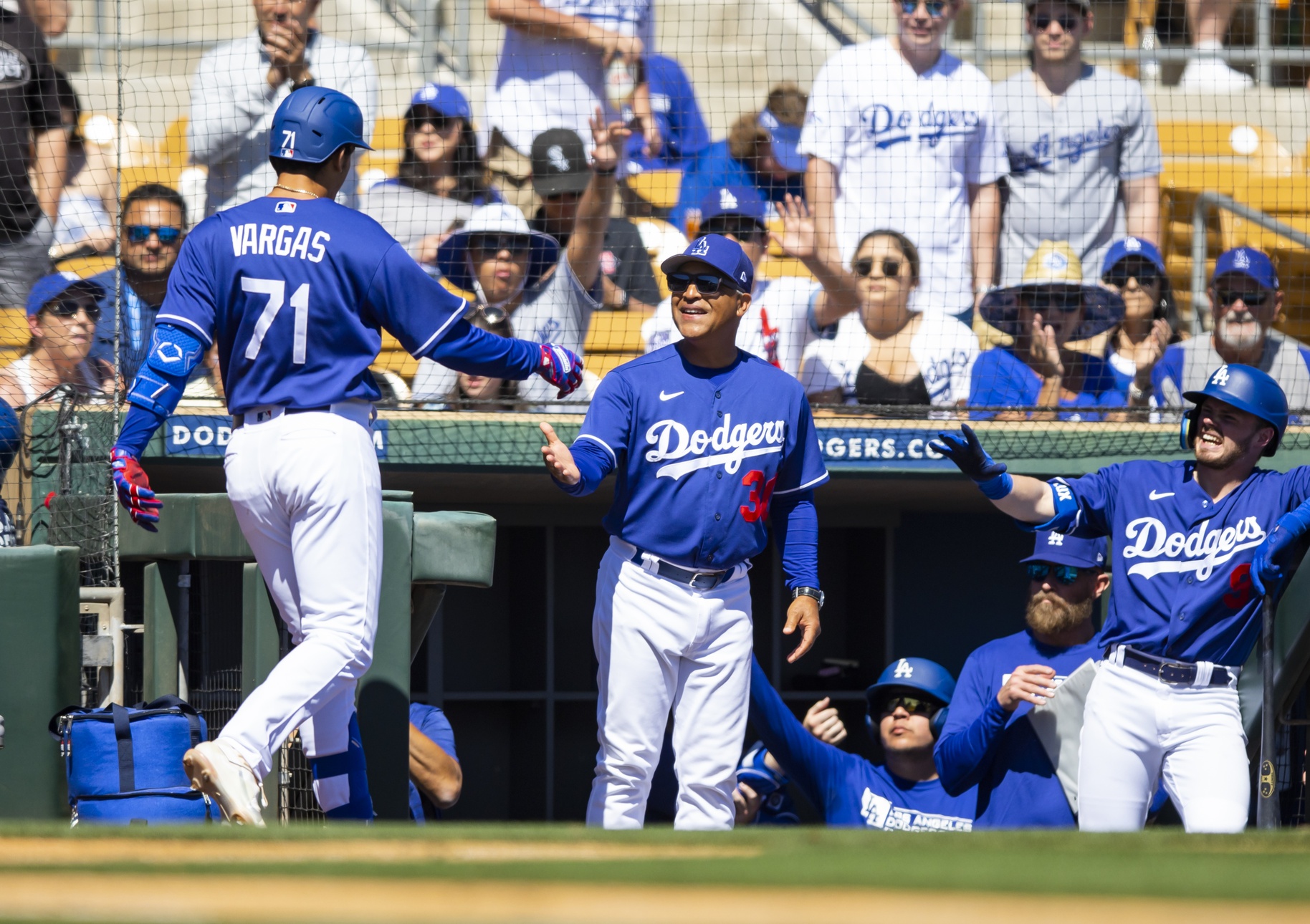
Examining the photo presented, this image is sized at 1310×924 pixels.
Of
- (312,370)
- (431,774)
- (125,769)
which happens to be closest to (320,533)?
(312,370)

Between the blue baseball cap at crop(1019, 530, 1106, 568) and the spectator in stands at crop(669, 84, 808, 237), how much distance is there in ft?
7.34

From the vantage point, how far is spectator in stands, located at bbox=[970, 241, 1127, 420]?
596cm

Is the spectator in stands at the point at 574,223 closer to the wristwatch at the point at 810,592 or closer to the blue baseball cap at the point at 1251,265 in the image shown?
the blue baseball cap at the point at 1251,265

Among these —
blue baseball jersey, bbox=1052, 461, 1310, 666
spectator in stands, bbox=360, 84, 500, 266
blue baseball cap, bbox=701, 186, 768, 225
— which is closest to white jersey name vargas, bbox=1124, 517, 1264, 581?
blue baseball jersey, bbox=1052, 461, 1310, 666

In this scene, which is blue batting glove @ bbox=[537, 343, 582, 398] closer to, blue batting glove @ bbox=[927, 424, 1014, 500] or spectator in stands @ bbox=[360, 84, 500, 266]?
blue batting glove @ bbox=[927, 424, 1014, 500]

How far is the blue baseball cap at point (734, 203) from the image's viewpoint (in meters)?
6.29

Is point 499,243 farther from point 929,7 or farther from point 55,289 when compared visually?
point 929,7

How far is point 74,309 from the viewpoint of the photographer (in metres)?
5.66

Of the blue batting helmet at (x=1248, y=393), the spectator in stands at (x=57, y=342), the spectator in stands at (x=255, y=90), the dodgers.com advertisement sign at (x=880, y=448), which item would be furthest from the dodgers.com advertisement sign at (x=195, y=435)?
the blue batting helmet at (x=1248, y=393)

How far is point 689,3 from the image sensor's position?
26.6 ft

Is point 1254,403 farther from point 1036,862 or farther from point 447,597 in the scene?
point 447,597

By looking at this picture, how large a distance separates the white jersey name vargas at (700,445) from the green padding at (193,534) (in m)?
1.16

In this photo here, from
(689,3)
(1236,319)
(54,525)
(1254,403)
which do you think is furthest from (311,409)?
(689,3)

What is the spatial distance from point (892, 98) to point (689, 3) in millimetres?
2052
